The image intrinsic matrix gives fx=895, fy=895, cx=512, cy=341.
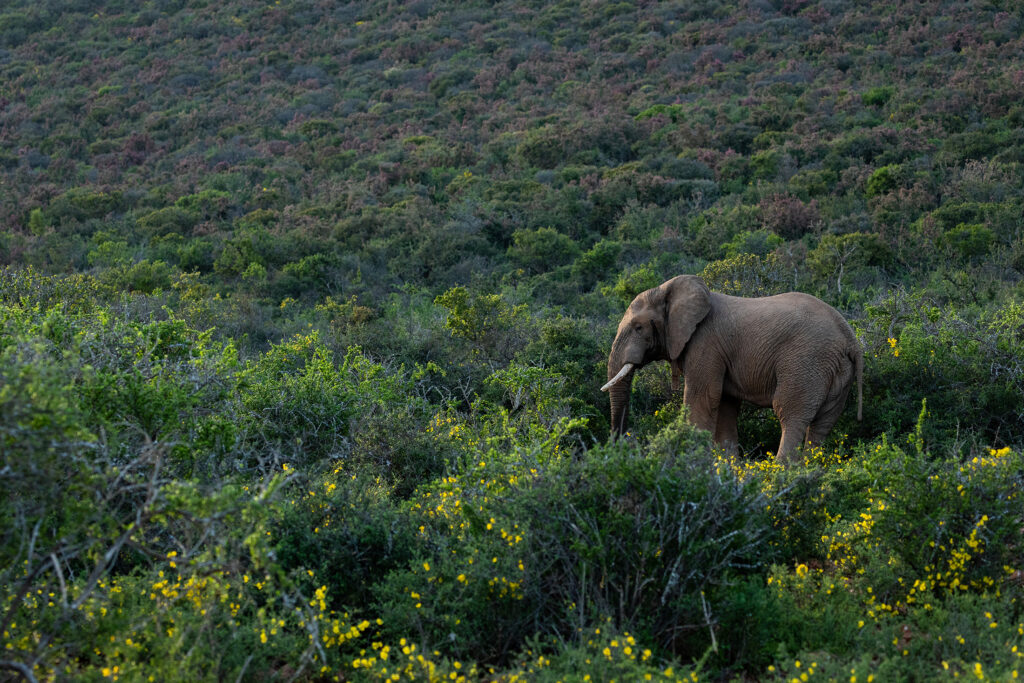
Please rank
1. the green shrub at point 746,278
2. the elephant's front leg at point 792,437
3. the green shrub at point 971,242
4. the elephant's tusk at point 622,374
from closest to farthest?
the elephant's front leg at point 792,437 → the elephant's tusk at point 622,374 → the green shrub at point 746,278 → the green shrub at point 971,242

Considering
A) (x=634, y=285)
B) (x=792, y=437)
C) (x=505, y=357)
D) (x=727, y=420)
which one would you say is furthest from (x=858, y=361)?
(x=634, y=285)

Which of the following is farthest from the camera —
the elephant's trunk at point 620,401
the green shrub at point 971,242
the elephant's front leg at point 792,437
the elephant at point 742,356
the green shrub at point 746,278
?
the green shrub at point 971,242

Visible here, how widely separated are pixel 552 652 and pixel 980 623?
Result: 2.11 m

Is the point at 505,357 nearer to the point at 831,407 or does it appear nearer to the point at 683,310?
the point at 683,310

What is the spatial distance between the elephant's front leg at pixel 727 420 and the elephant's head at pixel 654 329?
2.24 ft

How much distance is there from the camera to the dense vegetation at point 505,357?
13.7ft

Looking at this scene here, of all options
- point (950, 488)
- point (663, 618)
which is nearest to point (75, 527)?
point (663, 618)

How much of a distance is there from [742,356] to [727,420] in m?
0.75

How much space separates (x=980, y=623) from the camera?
14.4 feet

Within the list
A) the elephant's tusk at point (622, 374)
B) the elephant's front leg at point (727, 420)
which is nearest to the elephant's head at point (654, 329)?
the elephant's tusk at point (622, 374)

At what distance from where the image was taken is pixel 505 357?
11.0m

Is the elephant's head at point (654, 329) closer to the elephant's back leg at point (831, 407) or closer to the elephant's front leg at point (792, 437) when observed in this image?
the elephant's front leg at point (792, 437)

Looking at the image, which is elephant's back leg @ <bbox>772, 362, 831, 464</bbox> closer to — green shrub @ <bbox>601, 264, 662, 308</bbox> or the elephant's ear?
the elephant's ear

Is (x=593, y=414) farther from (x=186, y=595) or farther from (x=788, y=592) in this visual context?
(x=186, y=595)
